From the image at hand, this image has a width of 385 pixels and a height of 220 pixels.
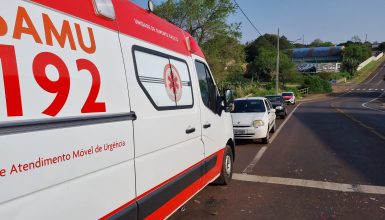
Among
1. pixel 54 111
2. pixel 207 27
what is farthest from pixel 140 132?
pixel 207 27

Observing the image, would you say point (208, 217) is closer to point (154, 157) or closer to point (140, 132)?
point (154, 157)

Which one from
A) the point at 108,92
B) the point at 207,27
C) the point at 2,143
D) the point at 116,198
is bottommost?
the point at 116,198

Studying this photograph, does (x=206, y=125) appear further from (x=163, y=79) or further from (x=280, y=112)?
(x=280, y=112)

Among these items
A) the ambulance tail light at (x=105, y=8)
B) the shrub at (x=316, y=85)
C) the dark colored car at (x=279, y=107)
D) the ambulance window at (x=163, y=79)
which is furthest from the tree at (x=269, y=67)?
the ambulance tail light at (x=105, y=8)

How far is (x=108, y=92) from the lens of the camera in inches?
121

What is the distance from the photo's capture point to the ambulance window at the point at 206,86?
18.0ft

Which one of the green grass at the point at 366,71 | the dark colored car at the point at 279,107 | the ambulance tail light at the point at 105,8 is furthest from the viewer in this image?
the green grass at the point at 366,71

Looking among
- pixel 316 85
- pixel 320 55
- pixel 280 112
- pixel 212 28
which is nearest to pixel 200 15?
pixel 212 28

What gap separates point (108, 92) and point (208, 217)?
2.69 m

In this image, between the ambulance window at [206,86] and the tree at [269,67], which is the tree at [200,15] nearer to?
the ambulance window at [206,86]

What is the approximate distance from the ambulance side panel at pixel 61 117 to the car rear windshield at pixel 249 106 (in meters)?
9.70

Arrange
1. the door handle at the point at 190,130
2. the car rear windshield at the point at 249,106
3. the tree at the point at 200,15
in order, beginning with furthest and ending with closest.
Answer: the tree at the point at 200,15
the car rear windshield at the point at 249,106
the door handle at the point at 190,130

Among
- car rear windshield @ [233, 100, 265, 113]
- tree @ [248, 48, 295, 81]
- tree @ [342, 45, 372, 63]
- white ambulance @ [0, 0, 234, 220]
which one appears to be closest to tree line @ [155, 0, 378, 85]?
car rear windshield @ [233, 100, 265, 113]

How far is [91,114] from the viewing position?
9.29ft
